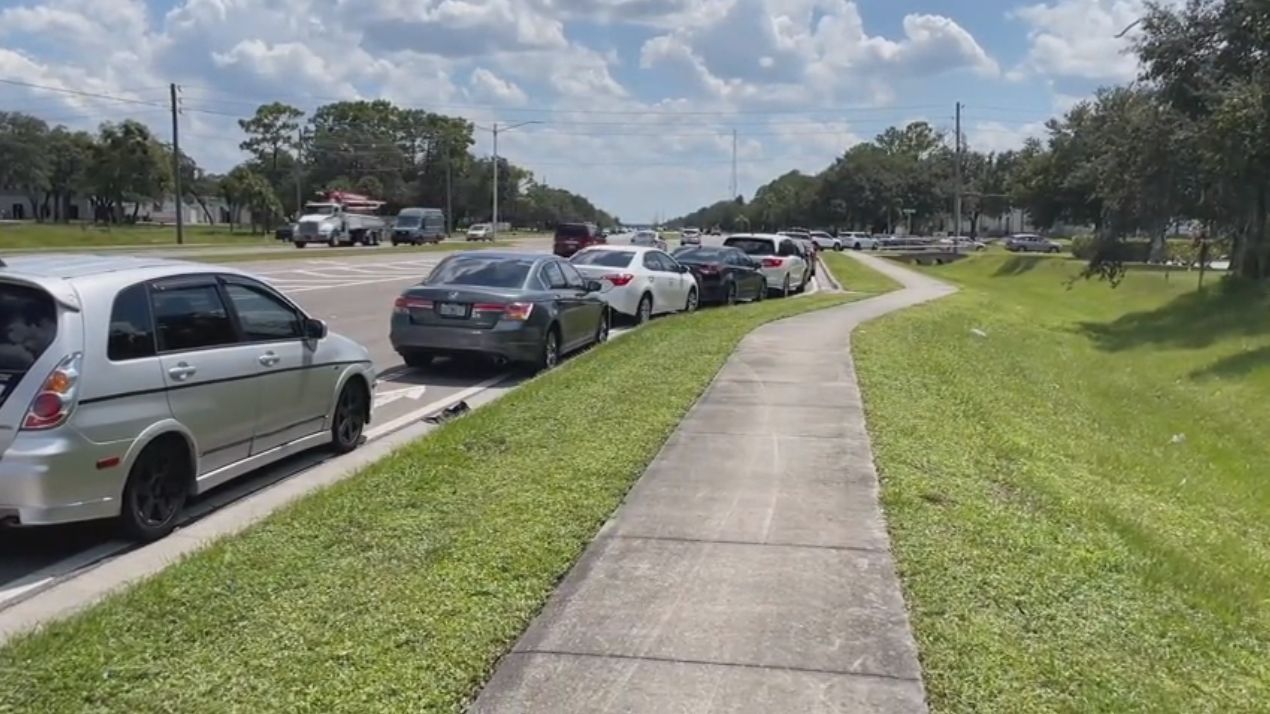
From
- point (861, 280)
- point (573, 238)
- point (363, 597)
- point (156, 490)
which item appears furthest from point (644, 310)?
point (573, 238)

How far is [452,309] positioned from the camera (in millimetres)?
12773

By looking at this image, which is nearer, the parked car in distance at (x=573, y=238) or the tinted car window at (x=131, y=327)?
the tinted car window at (x=131, y=327)

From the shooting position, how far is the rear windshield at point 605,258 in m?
19.6

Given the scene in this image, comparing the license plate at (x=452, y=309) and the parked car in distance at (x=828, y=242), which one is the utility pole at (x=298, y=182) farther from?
the license plate at (x=452, y=309)

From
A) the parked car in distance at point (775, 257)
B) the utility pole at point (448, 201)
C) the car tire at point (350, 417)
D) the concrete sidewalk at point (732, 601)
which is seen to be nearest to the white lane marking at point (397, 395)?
the car tire at point (350, 417)

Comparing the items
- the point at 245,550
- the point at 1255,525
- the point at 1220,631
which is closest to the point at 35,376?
the point at 245,550

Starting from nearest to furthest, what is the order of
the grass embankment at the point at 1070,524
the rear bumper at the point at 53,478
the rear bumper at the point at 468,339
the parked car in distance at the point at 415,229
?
the grass embankment at the point at 1070,524, the rear bumper at the point at 53,478, the rear bumper at the point at 468,339, the parked car in distance at the point at 415,229

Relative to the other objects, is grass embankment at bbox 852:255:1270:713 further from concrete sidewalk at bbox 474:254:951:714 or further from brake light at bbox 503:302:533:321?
brake light at bbox 503:302:533:321

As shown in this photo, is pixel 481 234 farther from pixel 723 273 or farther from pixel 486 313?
pixel 486 313

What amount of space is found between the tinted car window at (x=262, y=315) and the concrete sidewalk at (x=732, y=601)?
108 inches

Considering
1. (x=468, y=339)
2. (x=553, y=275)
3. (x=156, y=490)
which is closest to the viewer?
(x=156, y=490)

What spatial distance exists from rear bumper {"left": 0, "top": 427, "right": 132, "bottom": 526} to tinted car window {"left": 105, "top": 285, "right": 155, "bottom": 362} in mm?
541

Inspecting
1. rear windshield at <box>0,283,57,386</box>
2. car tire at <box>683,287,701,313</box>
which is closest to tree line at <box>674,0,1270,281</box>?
car tire at <box>683,287,701,313</box>

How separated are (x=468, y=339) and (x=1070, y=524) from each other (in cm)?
772
